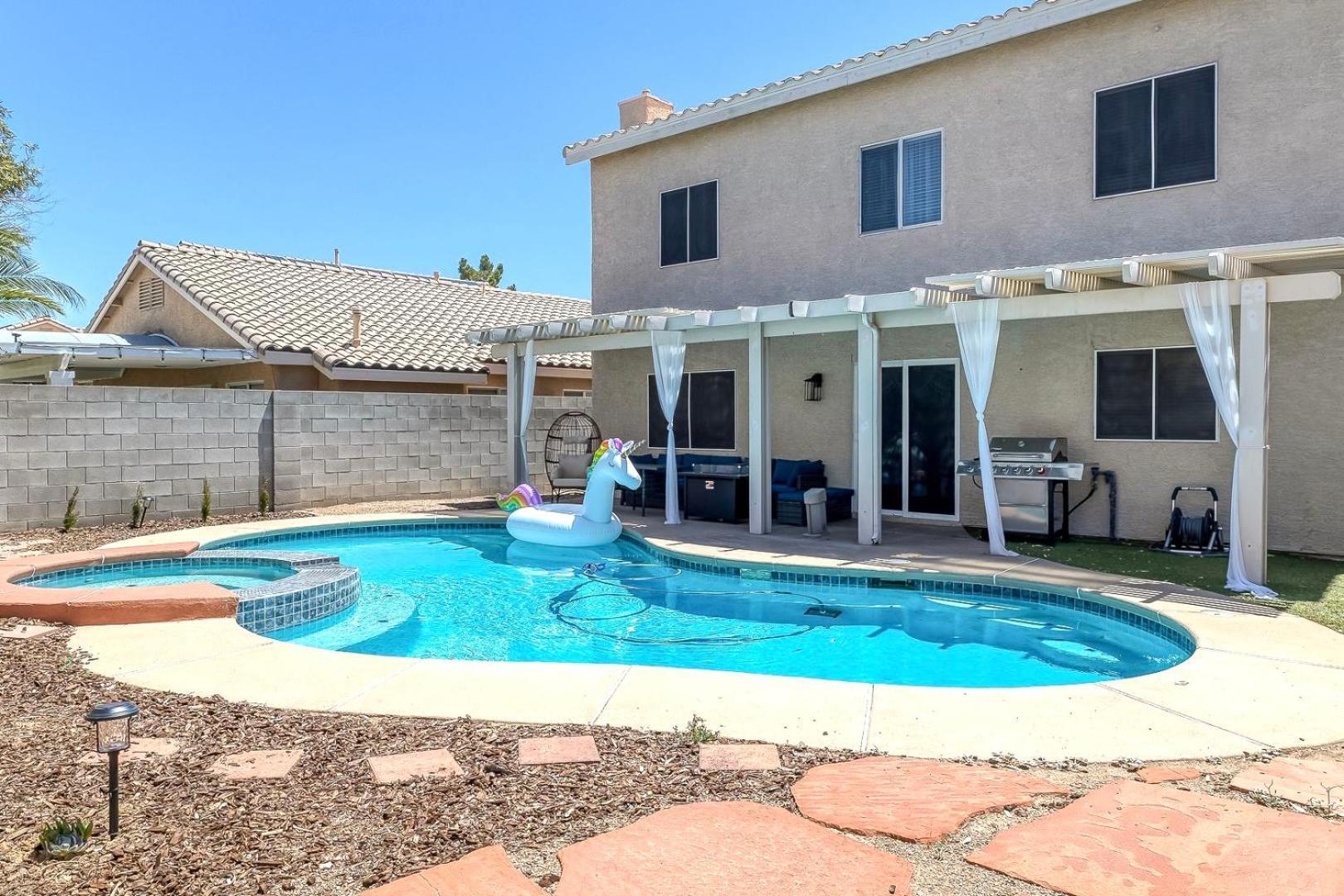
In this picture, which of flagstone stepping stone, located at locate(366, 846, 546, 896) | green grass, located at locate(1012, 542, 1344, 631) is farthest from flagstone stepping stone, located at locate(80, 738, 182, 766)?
green grass, located at locate(1012, 542, 1344, 631)

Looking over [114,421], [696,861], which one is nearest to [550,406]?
[114,421]

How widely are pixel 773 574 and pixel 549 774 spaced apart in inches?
226

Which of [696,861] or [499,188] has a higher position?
[499,188]

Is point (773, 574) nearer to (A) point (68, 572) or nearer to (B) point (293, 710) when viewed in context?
(B) point (293, 710)

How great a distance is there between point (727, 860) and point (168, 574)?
28.1ft

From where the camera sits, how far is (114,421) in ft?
40.3

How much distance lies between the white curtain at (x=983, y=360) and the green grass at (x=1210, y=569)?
540 mm

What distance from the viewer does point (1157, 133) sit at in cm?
985

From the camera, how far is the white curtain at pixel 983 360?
31.5 feet

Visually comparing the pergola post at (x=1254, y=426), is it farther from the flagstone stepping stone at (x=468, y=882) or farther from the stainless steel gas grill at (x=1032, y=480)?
the flagstone stepping stone at (x=468, y=882)

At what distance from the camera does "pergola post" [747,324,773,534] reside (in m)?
11.5

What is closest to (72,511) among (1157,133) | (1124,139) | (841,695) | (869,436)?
(869,436)

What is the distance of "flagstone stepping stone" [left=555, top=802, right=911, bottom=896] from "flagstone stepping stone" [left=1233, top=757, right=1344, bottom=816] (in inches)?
69.7

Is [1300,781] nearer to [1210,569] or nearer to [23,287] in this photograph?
[1210,569]
